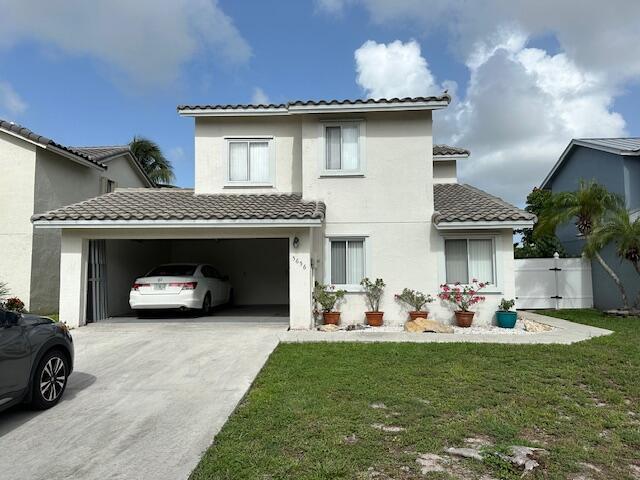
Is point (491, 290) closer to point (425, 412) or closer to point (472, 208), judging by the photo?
point (472, 208)

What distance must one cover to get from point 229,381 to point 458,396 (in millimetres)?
3089

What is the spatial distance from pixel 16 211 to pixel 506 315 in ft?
48.1

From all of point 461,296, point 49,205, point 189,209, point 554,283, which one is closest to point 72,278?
point 189,209

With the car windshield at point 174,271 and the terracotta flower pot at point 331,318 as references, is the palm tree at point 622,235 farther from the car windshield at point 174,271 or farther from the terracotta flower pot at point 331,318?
the car windshield at point 174,271

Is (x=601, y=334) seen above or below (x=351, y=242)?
below

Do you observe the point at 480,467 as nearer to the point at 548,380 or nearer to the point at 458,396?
the point at 458,396

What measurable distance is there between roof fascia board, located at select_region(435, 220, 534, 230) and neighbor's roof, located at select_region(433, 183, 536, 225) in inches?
2.1

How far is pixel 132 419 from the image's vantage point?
4750 millimetres

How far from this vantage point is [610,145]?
16.2 metres

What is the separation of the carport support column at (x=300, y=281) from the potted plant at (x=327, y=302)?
0.60 meters

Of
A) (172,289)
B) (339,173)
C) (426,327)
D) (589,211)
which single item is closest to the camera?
(426,327)

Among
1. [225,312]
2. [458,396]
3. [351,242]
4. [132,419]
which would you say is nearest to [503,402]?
[458,396]

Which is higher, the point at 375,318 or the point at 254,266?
the point at 254,266

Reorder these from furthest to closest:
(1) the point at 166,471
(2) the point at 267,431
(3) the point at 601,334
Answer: (3) the point at 601,334
(2) the point at 267,431
(1) the point at 166,471
